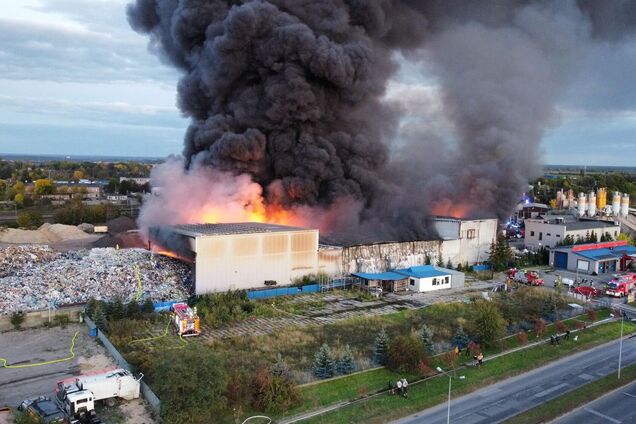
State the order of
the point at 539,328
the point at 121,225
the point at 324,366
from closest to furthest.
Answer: the point at 324,366, the point at 539,328, the point at 121,225

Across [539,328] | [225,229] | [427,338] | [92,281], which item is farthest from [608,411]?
[92,281]

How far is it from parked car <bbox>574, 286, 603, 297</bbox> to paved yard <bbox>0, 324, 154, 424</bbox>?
89.2 ft

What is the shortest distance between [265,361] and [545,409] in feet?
32.1

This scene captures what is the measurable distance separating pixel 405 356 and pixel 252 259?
1362cm

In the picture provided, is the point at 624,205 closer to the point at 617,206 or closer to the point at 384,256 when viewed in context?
the point at 617,206

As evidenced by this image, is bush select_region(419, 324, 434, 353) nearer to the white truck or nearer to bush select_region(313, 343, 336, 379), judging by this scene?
bush select_region(313, 343, 336, 379)

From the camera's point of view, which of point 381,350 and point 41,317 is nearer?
point 381,350

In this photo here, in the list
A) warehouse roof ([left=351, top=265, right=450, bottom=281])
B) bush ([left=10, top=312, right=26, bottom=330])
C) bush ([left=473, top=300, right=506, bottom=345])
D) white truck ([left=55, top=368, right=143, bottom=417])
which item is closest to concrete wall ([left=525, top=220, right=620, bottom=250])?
warehouse roof ([left=351, top=265, right=450, bottom=281])

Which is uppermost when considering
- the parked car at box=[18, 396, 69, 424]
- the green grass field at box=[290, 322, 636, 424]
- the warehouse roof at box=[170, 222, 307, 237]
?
the warehouse roof at box=[170, 222, 307, 237]

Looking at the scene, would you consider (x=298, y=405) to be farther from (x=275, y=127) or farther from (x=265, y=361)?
(x=275, y=127)

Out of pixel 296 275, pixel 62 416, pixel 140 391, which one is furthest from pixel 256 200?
pixel 62 416

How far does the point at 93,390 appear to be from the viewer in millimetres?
16031

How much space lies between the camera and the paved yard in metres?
16.9

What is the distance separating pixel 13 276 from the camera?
29.1 m
